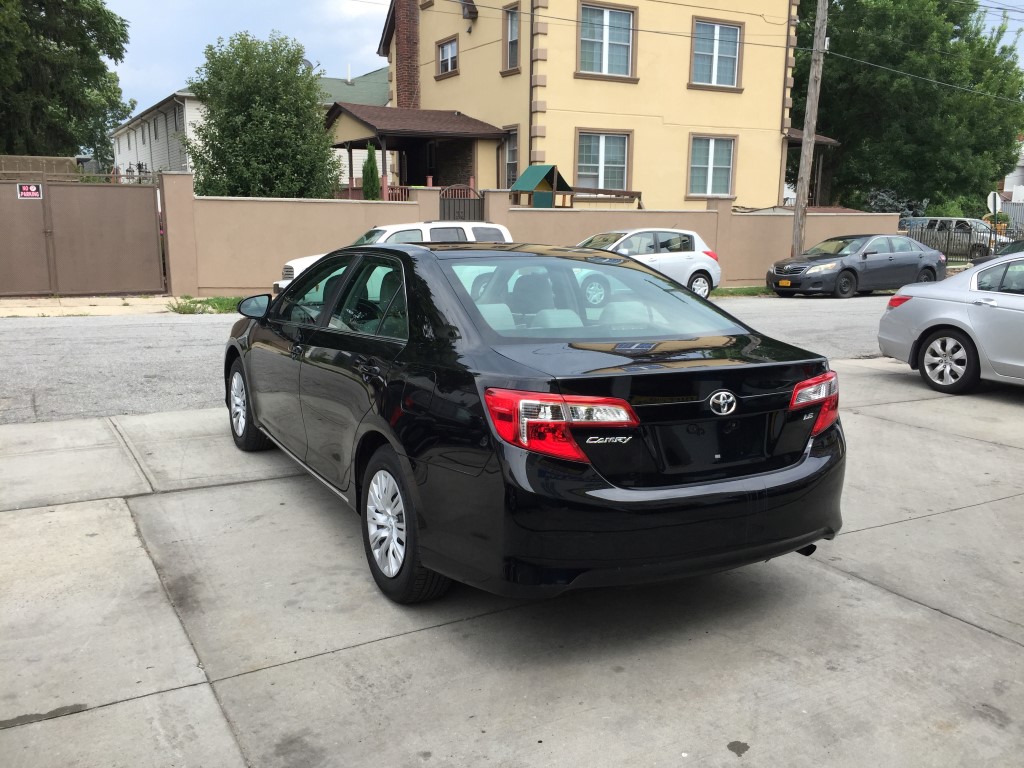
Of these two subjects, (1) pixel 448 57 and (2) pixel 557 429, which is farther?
(1) pixel 448 57

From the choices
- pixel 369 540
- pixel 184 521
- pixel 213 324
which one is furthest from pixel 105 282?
pixel 369 540

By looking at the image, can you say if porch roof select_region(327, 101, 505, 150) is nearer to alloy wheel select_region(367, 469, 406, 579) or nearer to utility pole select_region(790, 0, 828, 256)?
utility pole select_region(790, 0, 828, 256)

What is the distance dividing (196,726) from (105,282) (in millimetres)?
16206

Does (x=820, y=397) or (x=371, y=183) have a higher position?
(x=371, y=183)

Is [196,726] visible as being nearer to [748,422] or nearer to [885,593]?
[748,422]

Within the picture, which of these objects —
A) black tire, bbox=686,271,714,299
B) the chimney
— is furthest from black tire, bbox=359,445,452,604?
the chimney

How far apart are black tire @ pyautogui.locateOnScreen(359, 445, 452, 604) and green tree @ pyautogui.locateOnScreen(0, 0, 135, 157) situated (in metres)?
29.7

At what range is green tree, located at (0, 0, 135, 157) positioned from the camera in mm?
30344

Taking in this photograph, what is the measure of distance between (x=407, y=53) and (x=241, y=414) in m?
26.2

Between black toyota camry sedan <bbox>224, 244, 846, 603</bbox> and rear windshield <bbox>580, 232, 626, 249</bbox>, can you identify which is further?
rear windshield <bbox>580, 232, 626, 249</bbox>

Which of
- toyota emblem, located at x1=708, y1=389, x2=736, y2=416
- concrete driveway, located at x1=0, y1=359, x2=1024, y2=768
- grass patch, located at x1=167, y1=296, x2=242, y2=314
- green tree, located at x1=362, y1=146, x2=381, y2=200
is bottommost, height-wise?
grass patch, located at x1=167, y1=296, x2=242, y2=314

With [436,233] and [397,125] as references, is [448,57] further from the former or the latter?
[436,233]

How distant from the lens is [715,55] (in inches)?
1035

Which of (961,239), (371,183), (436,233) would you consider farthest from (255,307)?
(961,239)
